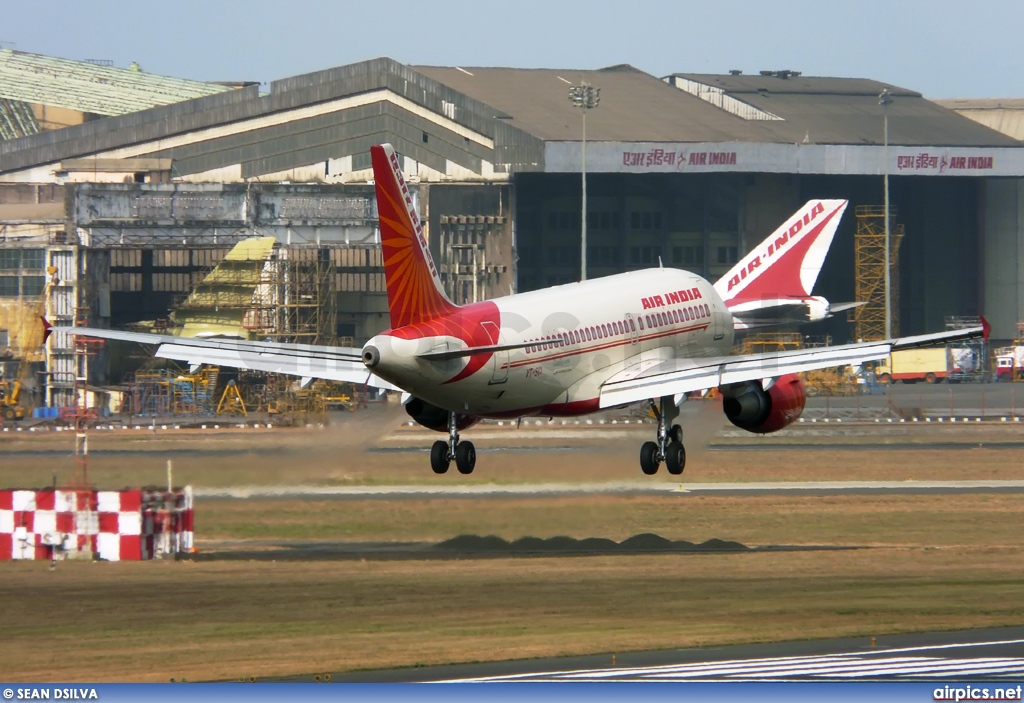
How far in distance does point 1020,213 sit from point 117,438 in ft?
354

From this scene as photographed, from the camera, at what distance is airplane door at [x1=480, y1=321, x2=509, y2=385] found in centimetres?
4834

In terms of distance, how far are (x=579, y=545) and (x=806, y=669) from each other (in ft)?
74.1

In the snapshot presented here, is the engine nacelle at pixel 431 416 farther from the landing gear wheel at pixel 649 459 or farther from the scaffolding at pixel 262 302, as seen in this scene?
the scaffolding at pixel 262 302

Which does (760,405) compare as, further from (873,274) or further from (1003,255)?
(1003,255)

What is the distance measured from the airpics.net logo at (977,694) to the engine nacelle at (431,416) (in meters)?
22.7

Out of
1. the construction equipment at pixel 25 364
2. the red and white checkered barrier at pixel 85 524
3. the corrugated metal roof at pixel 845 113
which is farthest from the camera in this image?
the corrugated metal roof at pixel 845 113

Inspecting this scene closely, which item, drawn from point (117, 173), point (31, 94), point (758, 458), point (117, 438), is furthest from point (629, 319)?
point (31, 94)

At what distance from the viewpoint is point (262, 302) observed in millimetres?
134250

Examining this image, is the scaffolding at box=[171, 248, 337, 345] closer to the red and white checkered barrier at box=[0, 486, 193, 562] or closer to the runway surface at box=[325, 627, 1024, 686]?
the red and white checkered barrier at box=[0, 486, 193, 562]

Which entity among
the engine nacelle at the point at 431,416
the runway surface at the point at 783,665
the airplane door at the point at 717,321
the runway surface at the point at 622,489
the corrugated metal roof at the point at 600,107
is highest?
the corrugated metal roof at the point at 600,107

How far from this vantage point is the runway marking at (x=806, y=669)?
3710cm

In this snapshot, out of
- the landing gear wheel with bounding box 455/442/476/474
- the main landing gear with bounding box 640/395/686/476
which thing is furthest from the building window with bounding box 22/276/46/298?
the landing gear wheel with bounding box 455/442/476/474

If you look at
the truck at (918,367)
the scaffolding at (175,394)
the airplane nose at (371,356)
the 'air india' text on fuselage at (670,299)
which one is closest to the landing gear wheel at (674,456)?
the 'air india' text on fuselage at (670,299)

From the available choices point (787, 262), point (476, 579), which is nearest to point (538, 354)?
point (476, 579)
